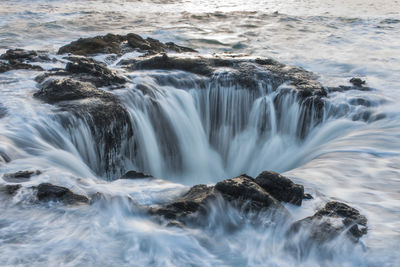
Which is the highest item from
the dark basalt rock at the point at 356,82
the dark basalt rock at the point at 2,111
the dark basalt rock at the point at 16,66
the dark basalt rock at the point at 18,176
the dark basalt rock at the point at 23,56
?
the dark basalt rock at the point at 23,56

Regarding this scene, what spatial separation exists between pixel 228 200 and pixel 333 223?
0.90 m

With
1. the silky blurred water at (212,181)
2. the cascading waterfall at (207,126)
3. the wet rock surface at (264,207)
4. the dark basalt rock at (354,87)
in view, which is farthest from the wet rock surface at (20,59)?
the dark basalt rock at (354,87)

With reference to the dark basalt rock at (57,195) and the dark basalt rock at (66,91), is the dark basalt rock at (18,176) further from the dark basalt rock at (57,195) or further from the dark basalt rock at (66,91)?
the dark basalt rock at (66,91)

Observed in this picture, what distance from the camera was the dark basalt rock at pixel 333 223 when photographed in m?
3.38

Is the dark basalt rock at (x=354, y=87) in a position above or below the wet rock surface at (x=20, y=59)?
below

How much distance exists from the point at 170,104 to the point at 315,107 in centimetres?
243

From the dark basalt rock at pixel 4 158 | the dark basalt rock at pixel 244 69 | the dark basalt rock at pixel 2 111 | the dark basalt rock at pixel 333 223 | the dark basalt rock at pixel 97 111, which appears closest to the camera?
the dark basalt rock at pixel 333 223

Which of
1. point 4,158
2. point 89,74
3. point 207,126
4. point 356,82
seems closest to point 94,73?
point 89,74

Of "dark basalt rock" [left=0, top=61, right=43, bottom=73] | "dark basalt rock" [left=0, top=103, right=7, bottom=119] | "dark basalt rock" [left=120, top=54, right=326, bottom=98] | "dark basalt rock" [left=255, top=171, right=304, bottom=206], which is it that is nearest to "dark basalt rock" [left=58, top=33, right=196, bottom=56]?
"dark basalt rock" [left=120, top=54, right=326, bottom=98]

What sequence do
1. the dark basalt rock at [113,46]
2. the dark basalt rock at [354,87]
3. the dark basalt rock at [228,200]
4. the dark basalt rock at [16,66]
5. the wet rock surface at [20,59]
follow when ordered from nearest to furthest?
the dark basalt rock at [228,200] → the dark basalt rock at [16,66] → the wet rock surface at [20,59] → the dark basalt rock at [354,87] → the dark basalt rock at [113,46]

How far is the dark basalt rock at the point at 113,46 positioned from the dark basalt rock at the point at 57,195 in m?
5.67

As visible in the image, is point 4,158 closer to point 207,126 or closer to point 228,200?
point 228,200

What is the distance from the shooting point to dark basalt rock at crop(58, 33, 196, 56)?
8955 mm

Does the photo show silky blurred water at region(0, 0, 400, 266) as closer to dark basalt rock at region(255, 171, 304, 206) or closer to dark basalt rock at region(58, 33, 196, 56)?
dark basalt rock at region(255, 171, 304, 206)
